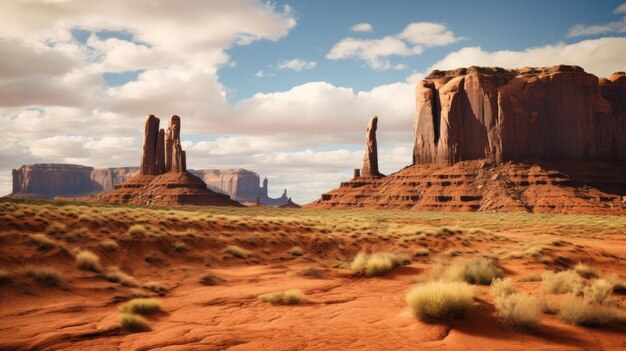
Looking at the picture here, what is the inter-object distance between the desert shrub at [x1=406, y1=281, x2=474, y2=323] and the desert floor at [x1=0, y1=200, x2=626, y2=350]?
0.15 meters

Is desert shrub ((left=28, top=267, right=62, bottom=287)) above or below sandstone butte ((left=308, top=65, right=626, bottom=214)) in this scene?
below

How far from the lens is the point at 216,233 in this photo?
23.3m

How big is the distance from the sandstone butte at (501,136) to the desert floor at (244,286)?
59.4 metres

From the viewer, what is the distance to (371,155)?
110 meters

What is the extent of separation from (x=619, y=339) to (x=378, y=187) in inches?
3532

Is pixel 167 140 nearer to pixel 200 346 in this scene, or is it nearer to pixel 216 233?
pixel 216 233

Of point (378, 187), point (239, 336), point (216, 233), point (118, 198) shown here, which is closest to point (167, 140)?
point (118, 198)

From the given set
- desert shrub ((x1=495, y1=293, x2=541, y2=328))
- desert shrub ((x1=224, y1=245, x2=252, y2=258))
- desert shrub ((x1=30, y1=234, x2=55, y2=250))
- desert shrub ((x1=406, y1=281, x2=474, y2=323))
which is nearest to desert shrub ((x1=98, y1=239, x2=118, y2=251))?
desert shrub ((x1=30, y1=234, x2=55, y2=250))

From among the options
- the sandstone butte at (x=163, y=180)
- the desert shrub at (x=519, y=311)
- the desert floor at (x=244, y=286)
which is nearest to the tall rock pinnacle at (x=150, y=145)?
the sandstone butte at (x=163, y=180)

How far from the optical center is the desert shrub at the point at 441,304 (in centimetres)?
789

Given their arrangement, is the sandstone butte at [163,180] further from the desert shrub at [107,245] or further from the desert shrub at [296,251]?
the desert shrub at [107,245]

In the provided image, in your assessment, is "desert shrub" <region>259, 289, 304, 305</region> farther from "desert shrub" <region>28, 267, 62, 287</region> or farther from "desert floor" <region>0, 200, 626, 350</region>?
"desert shrub" <region>28, 267, 62, 287</region>

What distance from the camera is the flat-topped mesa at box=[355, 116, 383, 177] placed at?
10912cm

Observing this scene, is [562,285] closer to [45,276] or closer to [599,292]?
[599,292]
